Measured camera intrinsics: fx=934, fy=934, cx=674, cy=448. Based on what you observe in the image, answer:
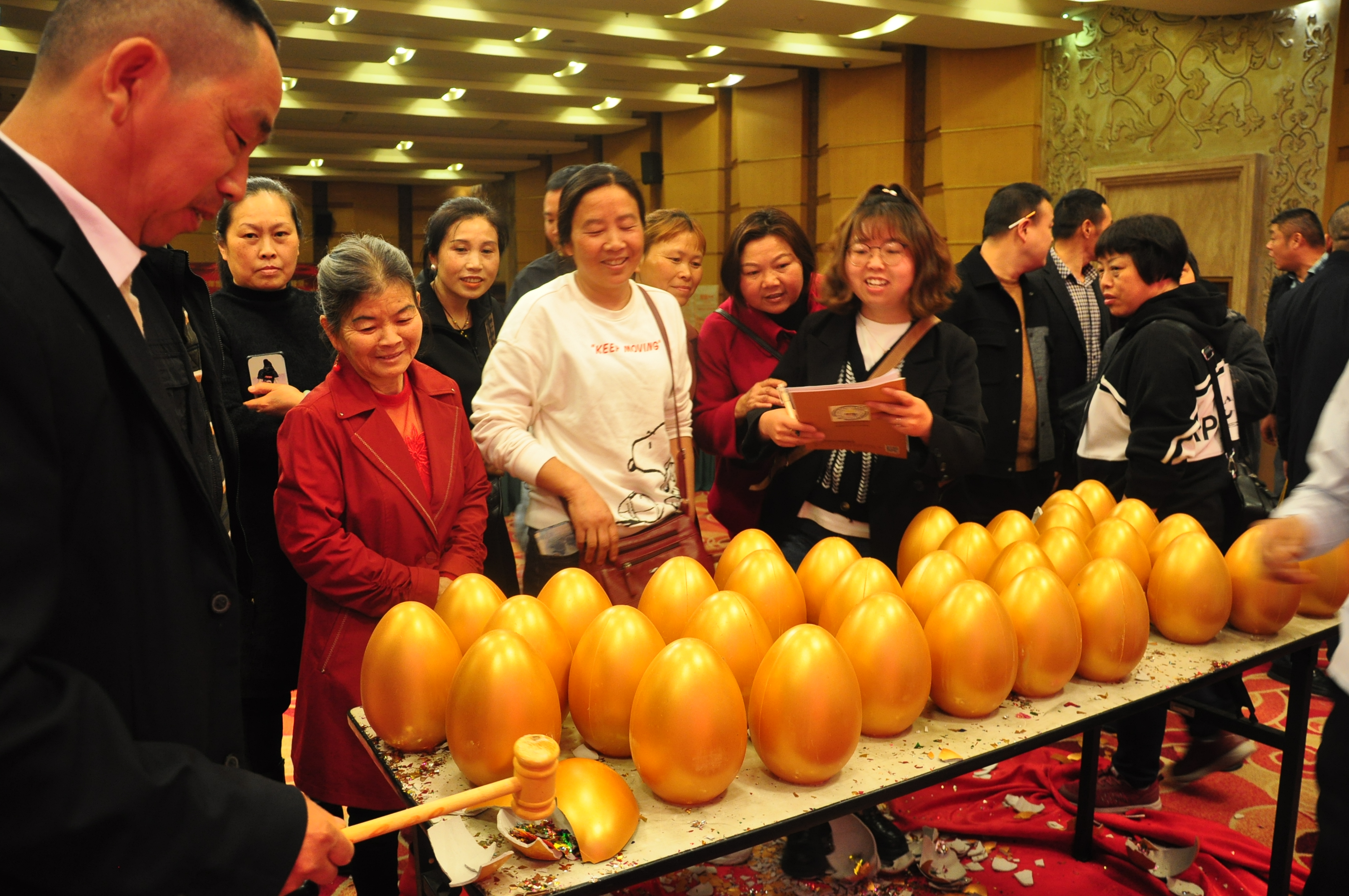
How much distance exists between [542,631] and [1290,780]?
1.52 meters

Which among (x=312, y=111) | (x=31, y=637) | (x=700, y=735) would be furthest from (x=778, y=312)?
(x=312, y=111)

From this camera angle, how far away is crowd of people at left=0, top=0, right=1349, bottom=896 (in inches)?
28.8

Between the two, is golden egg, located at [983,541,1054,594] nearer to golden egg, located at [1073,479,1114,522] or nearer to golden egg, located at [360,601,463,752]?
golden egg, located at [1073,479,1114,522]

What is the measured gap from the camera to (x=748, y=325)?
8.38 ft

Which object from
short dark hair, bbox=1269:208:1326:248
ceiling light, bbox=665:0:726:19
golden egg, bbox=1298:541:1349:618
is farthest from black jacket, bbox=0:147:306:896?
ceiling light, bbox=665:0:726:19

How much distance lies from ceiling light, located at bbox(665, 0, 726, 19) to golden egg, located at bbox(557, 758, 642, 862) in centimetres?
699

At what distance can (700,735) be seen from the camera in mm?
1043

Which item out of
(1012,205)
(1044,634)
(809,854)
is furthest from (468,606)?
(1012,205)

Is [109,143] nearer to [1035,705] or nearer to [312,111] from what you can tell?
[1035,705]

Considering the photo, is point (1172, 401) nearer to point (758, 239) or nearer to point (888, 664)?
point (758, 239)

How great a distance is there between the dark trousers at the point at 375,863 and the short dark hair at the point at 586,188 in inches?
47.5

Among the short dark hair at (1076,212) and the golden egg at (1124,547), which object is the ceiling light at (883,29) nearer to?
the short dark hair at (1076,212)

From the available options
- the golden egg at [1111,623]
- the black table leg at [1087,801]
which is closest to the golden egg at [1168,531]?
the golden egg at [1111,623]

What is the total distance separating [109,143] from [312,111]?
38.0 feet
